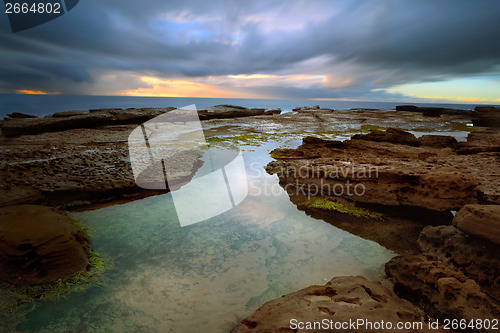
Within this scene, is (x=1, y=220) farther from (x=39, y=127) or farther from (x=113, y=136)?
(x=39, y=127)

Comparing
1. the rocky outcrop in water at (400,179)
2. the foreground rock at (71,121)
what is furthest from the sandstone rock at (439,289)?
the foreground rock at (71,121)

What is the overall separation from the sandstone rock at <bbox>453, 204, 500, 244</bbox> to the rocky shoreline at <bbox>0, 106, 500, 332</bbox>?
0.01m

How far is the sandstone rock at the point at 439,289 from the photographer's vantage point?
2.98 metres

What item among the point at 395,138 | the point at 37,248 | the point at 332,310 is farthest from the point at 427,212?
the point at 37,248

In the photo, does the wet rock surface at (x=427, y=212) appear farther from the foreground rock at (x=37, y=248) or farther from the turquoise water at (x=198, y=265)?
the foreground rock at (x=37, y=248)

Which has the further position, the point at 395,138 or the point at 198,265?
the point at 395,138

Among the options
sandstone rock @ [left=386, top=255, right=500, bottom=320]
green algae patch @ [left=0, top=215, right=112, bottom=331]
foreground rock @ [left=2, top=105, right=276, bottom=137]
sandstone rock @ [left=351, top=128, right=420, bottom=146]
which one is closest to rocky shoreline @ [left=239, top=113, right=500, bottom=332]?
sandstone rock @ [left=386, top=255, right=500, bottom=320]

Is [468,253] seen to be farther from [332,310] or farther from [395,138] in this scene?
[395,138]

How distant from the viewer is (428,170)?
664 cm

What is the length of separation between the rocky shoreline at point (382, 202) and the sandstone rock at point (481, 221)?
12 mm

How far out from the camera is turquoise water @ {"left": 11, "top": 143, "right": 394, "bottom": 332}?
332 centimetres

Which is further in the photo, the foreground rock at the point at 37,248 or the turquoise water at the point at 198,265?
the foreground rock at the point at 37,248

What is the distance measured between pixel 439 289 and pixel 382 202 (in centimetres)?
344

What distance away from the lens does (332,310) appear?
9.32 feet
